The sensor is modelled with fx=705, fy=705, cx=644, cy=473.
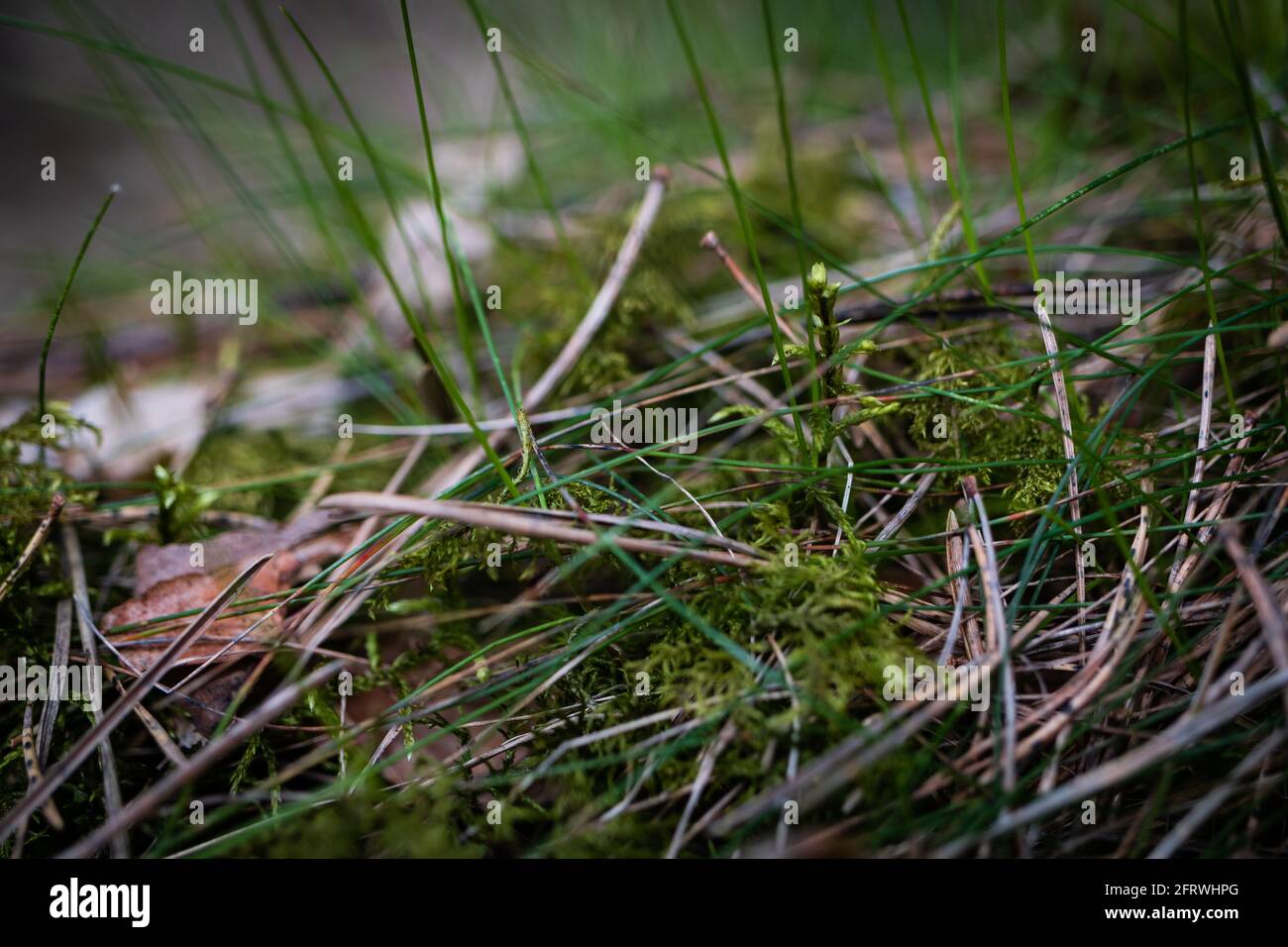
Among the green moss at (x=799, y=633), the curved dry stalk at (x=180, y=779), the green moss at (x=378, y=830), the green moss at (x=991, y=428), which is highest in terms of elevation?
the green moss at (x=991, y=428)

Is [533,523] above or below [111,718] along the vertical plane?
above

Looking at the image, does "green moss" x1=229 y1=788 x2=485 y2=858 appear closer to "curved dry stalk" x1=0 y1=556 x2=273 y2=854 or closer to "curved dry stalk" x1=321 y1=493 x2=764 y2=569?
"curved dry stalk" x1=0 y1=556 x2=273 y2=854

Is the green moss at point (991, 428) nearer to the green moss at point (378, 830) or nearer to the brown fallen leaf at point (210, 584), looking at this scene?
the green moss at point (378, 830)

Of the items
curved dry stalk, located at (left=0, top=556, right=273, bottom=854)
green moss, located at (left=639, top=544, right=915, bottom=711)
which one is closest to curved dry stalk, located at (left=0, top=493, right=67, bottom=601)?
curved dry stalk, located at (left=0, top=556, right=273, bottom=854)

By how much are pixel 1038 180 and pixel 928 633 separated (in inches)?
56.6

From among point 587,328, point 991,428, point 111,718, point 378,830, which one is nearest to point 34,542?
point 111,718

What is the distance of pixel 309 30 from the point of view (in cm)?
480

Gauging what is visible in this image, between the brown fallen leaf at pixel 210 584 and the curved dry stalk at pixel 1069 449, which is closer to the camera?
the curved dry stalk at pixel 1069 449

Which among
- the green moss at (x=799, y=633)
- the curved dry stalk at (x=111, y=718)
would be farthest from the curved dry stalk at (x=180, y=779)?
the green moss at (x=799, y=633)

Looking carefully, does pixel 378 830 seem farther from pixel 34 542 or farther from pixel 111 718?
pixel 34 542

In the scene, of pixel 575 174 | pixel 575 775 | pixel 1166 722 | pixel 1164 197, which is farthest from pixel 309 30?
pixel 1166 722

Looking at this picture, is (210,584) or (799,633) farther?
(210,584)

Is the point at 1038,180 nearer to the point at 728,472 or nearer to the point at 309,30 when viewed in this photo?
the point at 728,472

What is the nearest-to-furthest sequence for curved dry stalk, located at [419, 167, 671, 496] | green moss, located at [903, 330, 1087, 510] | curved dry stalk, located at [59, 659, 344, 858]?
1. curved dry stalk, located at [59, 659, 344, 858]
2. green moss, located at [903, 330, 1087, 510]
3. curved dry stalk, located at [419, 167, 671, 496]
